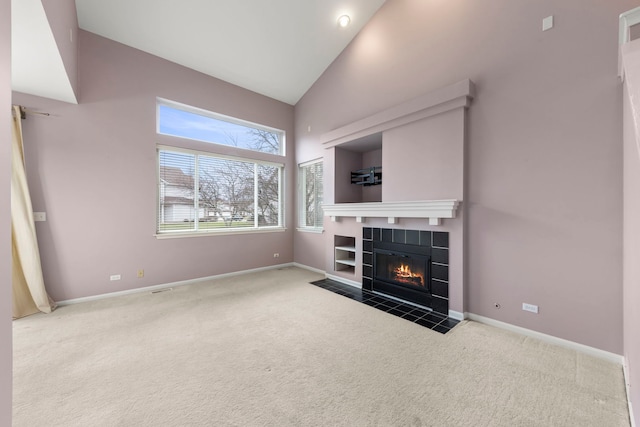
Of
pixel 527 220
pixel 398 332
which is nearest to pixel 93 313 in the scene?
pixel 398 332

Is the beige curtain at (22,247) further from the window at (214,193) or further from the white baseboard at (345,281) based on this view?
the white baseboard at (345,281)

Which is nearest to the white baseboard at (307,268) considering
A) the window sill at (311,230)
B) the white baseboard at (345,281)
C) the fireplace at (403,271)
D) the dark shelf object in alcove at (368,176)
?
the white baseboard at (345,281)

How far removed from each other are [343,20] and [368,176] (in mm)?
2470

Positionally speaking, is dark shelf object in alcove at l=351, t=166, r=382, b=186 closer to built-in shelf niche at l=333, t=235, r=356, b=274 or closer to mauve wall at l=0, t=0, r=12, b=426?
built-in shelf niche at l=333, t=235, r=356, b=274

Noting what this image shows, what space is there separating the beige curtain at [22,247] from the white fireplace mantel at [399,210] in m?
3.96

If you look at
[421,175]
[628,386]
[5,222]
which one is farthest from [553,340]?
[5,222]

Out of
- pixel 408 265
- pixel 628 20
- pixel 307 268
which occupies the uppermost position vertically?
pixel 628 20

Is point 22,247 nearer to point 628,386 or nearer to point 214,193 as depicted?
point 214,193

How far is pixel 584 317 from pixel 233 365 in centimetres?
312

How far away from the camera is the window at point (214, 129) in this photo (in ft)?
13.8

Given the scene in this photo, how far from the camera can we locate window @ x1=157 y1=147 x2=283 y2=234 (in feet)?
13.8

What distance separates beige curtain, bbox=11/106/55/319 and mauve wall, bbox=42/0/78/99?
32.5 inches

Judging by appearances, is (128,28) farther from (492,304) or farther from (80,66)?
(492,304)

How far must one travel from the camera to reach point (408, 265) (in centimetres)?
354
